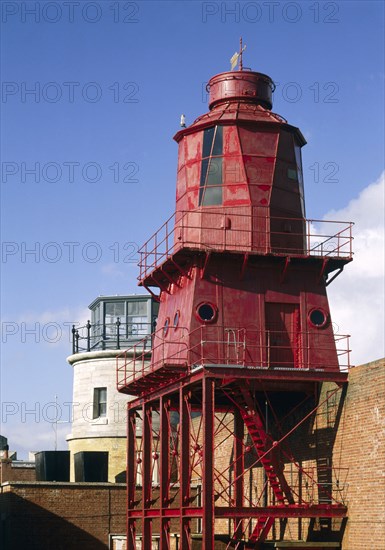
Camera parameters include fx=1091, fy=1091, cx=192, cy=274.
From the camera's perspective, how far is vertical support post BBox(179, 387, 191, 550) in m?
32.3

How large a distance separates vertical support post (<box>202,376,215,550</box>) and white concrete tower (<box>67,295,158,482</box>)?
62.7ft

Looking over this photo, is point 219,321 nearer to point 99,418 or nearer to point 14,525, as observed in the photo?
point 14,525

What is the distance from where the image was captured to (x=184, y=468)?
32312 mm

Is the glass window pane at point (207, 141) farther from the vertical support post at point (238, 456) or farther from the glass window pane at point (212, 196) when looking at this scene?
the vertical support post at point (238, 456)

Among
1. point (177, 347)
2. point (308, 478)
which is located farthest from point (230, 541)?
point (177, 347)

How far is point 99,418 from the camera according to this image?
53.0 metres

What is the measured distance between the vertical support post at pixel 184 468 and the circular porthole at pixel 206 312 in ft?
7.79

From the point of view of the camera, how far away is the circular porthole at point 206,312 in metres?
34.1

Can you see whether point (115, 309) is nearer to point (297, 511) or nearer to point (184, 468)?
point (184, 468)

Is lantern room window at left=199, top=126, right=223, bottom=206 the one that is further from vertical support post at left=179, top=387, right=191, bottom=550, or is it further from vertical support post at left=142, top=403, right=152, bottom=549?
vertical support post at left=142, top=403, right=152, bottom=549

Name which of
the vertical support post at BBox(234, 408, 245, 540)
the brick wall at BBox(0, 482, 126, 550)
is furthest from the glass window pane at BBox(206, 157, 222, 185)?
the brick wall at BBox(0, 482, 126, 550)

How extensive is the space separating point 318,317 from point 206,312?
3712 mm

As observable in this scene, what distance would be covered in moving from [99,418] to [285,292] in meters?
20.5

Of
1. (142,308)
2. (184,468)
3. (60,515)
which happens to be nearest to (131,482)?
(60,515)
